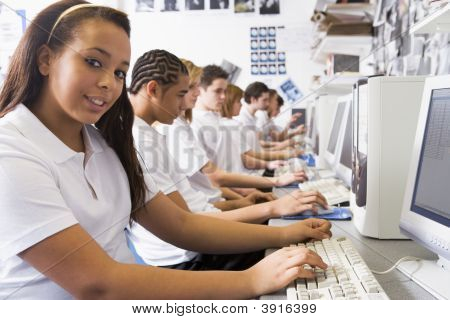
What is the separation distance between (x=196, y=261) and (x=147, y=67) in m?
0.47

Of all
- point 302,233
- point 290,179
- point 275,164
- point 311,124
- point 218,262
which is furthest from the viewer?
point 311,124

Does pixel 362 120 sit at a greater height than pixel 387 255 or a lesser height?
greater

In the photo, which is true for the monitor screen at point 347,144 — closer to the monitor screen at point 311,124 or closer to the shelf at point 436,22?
the shelf at point 436,22

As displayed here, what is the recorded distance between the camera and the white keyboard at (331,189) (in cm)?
102

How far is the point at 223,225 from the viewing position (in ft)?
2.49

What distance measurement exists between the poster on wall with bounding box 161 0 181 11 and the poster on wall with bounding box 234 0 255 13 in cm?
11

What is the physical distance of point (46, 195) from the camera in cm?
48

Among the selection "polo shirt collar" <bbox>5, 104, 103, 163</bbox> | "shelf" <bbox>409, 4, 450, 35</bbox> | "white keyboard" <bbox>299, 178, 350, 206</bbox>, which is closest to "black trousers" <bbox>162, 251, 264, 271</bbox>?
"white keyboard" <bbox>299, 178, 350, 206</bbox>

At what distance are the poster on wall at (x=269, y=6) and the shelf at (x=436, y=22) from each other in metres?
0.29

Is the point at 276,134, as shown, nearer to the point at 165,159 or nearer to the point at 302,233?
the point at 165,159

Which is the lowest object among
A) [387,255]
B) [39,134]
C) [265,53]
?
[387,255]

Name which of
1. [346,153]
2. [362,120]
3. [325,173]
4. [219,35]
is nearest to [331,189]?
[346,153]

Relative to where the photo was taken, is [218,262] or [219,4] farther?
[218,262]

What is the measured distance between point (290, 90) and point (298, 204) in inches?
9.2
